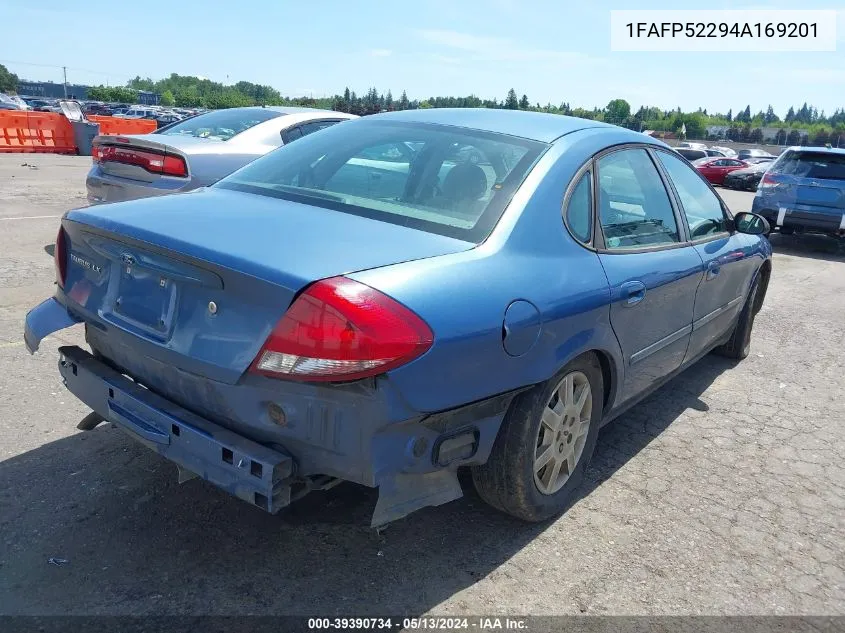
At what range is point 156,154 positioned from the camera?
6.24 meters

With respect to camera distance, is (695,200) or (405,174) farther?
(695,200)

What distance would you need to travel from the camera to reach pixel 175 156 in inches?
245

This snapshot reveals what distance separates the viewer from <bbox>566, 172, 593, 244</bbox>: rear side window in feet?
9.68

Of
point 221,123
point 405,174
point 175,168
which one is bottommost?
point 405,174

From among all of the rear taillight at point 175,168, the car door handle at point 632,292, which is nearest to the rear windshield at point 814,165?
the rear taillight at point 175,168

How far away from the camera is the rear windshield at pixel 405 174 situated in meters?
2.74

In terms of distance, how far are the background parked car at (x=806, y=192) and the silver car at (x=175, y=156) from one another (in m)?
8.01

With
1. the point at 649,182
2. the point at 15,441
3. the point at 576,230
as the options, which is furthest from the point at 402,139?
the point at 15,441

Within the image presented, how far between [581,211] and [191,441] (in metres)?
1.79

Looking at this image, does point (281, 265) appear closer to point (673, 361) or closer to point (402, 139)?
point (402, 139)

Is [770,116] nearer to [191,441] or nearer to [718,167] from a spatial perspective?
[718,167]

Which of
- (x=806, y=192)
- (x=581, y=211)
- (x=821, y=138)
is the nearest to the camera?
(x=581, y=211)

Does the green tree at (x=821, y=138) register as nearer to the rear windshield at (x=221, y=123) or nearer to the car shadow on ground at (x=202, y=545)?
the rear windshield at (x=221, y=123)

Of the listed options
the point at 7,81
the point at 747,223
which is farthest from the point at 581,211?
the point at 7,81
